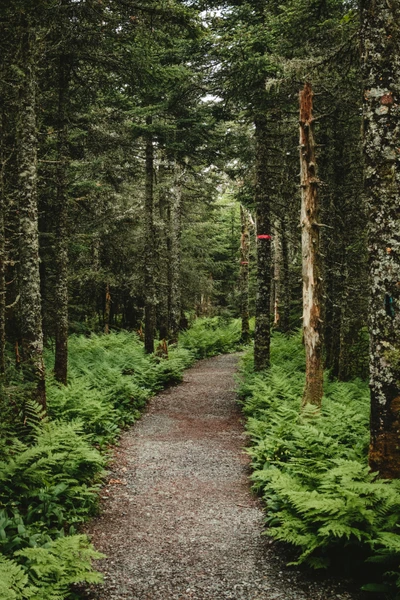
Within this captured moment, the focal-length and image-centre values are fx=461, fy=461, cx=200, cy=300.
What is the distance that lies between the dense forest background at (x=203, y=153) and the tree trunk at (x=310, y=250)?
0.04 metres

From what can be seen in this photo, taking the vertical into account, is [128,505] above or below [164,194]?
below

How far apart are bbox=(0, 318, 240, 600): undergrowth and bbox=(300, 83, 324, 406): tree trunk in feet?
14.1

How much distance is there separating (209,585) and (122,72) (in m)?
11.4

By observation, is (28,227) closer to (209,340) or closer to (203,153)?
(203,153)

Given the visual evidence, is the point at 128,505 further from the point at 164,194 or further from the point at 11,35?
the point at 164,194

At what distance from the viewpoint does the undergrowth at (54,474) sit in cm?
408

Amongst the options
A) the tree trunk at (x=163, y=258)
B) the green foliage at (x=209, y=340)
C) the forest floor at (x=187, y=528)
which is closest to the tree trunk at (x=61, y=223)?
the forest floor at (x=187, y=528)

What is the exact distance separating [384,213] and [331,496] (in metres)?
3.04

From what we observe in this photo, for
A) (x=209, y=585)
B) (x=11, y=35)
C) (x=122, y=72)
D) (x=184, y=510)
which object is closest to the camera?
(x=209, y=585)

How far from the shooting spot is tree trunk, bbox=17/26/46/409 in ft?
27.3

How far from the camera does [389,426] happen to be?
4.99 m

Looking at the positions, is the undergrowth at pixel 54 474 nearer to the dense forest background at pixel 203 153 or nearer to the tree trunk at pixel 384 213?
the dense forest background at pixel 203 153

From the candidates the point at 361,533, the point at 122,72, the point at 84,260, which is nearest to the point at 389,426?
the point at 361,533

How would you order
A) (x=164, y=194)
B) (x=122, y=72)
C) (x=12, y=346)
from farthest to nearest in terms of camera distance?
(x=164, y=194)
(x=12, y=346)
(x=122, y=72)
